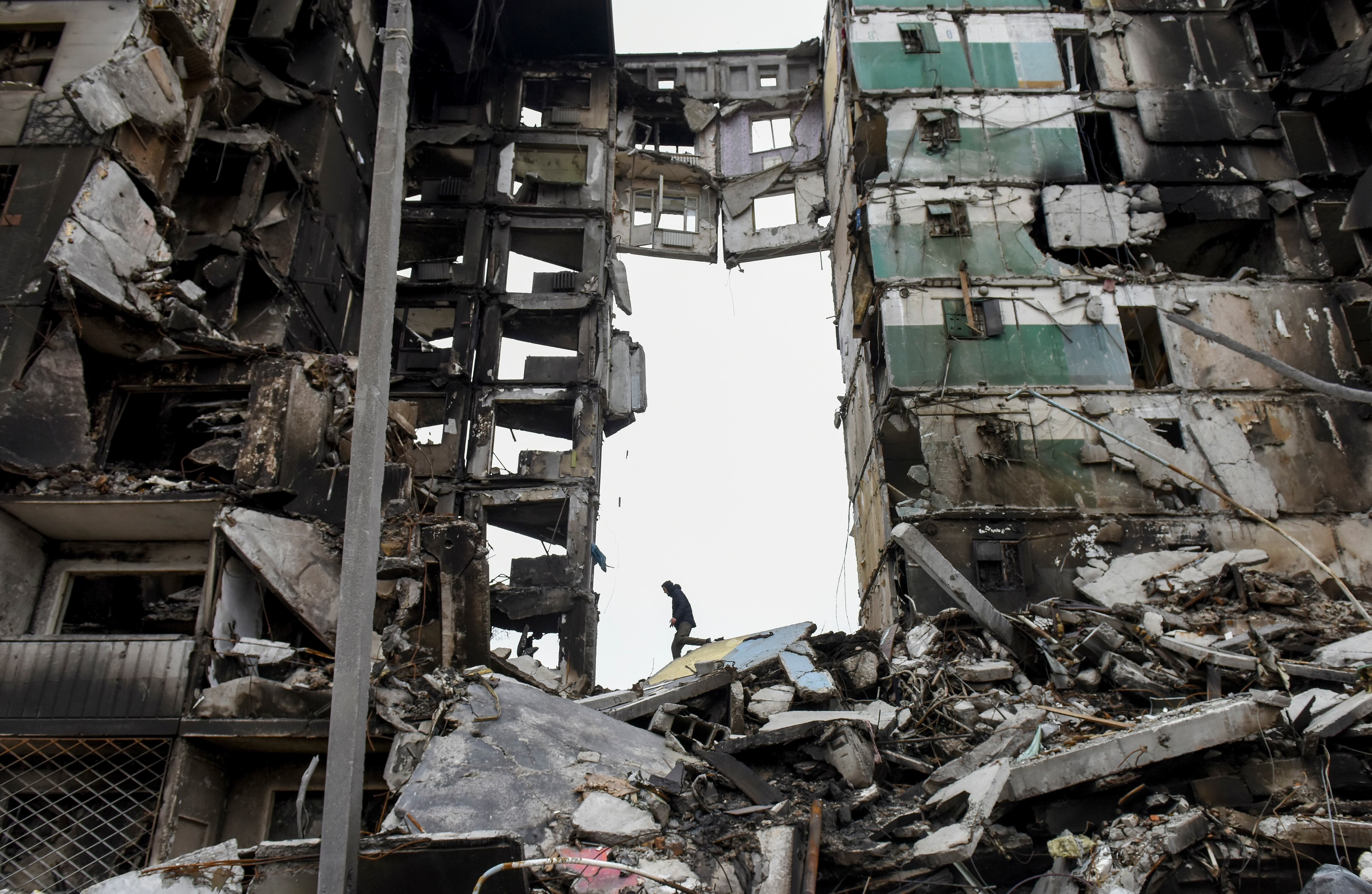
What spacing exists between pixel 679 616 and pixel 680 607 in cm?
23

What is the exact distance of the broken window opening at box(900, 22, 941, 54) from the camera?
24234mm

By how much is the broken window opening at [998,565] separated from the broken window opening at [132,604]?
47.8 ft

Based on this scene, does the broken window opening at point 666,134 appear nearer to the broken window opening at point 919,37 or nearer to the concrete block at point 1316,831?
the broken window opening at point 919,37

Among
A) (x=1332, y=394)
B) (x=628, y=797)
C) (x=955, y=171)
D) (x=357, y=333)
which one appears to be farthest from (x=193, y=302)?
(x=955, y=171)

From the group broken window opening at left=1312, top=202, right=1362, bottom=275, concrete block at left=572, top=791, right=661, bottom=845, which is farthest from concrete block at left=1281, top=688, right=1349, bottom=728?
broken window opening at left=1312, top=202, right=1362, bottom=275

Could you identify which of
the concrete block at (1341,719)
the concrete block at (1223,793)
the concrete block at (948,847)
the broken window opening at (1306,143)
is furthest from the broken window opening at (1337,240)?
the concrete block at (948,847)

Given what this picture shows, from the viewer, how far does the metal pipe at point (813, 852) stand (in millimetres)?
7062

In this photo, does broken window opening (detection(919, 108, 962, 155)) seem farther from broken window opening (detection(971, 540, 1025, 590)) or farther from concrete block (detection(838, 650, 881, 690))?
concrete block (detection(838, 650, 881, 690))

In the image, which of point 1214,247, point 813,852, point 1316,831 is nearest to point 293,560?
point 813,852

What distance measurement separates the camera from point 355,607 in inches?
221

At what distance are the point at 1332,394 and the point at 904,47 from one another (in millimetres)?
19746

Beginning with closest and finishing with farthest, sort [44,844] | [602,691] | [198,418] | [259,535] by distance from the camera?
[44,844]
[259,535]
[198,418]
[602,691]

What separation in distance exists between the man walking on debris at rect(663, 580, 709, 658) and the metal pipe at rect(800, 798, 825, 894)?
1331 cm

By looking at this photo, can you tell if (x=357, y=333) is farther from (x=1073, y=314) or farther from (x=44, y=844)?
(x=1073, y=314)
